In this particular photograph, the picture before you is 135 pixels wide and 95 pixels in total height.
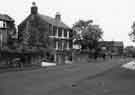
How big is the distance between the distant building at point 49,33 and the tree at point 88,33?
9.51 feet

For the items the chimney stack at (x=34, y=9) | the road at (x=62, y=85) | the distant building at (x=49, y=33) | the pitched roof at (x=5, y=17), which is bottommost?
the road at (x=62, y=85)

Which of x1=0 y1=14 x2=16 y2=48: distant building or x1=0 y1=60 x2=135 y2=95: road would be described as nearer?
x1=0 y1=60 x2=135 y2=95: road

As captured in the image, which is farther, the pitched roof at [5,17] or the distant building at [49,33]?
the pitched roof at [5,17]

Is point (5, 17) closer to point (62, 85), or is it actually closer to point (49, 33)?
point (49, 33)

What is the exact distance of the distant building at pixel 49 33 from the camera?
112 feet

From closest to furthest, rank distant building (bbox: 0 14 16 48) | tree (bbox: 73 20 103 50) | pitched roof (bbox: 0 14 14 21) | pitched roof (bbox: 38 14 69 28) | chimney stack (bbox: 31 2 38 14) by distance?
distant building (bbox: 0 14 16 48), pitched roof (bbox: 0 14 14 21), chimney stack (bbox: 31 2 38 14), pitched roof (bbox: 38 14 69 28), tree (bbox: 73 20 103 50)

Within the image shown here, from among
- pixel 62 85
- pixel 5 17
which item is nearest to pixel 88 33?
pixel 5 17

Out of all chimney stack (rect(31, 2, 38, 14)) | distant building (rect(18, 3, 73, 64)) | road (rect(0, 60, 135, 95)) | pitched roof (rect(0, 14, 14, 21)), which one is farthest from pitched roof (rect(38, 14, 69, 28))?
road (rect(0, 60, 135, 95))

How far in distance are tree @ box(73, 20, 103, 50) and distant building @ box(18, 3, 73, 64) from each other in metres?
2.90

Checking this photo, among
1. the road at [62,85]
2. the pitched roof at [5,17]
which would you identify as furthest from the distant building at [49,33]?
the road at [62,85]

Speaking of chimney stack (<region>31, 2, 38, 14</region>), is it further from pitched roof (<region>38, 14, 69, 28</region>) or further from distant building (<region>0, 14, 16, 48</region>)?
distant building (<region>0, 14, 16, 48</region>)

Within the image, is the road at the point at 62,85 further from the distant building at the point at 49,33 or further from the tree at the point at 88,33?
the tree at the point at 88,33

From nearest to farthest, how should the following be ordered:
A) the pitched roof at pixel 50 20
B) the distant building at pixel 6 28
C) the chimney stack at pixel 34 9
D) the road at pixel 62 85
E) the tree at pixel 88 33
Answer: the road at pixel 62 85
the distant building at pixel 6 28
the chimney stack at pixel 34 9
the pitched roof at pixel 50 20
the tree at pixel 88 33

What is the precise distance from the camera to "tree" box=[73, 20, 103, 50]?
5194cm
